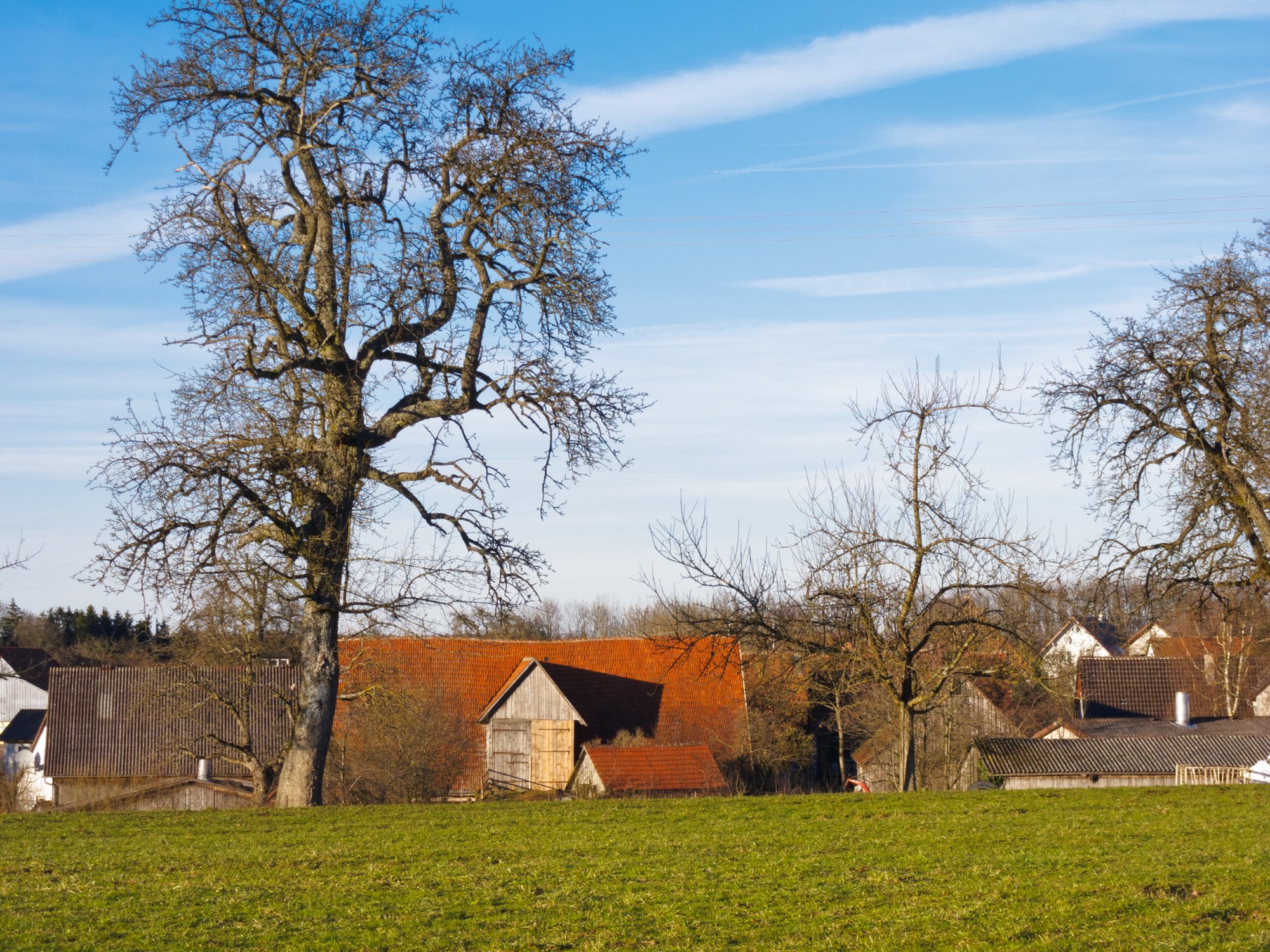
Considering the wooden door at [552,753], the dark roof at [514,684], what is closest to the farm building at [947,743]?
A: the wooden door at [552,753]

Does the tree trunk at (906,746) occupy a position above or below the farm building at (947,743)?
above

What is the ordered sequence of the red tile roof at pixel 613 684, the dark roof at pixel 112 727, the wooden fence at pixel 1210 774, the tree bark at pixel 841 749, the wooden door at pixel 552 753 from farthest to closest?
the wooden door at pixel 552 753 < the red tile roof at pixel 613 684 < the dark roof at pixel 112 727 < the tree bark at pixel 841 749 < the wooden fence at pixel 1210 774

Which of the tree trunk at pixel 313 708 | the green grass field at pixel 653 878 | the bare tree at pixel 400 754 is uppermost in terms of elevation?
the tree trunk at pixel 313 708

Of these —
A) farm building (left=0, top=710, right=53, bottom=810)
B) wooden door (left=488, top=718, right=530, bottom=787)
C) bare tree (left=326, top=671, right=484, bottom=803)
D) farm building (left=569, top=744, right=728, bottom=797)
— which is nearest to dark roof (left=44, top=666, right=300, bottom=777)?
wooden door (left=488, top=718, right=530, bottom=787)

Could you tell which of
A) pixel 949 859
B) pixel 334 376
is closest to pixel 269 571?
pixel 334 376

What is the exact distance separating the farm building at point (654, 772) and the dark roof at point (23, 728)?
41100 millimetres

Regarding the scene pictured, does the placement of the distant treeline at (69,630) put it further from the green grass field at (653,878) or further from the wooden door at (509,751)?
the green grass field at (653,878)

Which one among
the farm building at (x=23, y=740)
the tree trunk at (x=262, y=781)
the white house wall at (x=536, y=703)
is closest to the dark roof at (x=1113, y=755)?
the white house wall at (x=536, y=703)

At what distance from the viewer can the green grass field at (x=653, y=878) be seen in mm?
6848

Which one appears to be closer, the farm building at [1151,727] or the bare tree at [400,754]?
the bare tree at [400,754]

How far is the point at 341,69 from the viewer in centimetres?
1459

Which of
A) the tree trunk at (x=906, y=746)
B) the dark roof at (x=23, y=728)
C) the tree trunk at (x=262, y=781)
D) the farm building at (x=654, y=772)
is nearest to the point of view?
the tree trunk at (x=906, y=746)

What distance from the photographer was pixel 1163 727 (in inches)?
1779

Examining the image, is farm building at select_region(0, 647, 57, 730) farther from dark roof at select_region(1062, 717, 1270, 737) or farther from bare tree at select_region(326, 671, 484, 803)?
dark roof at select_region(1062, 717, 1270, 737)
